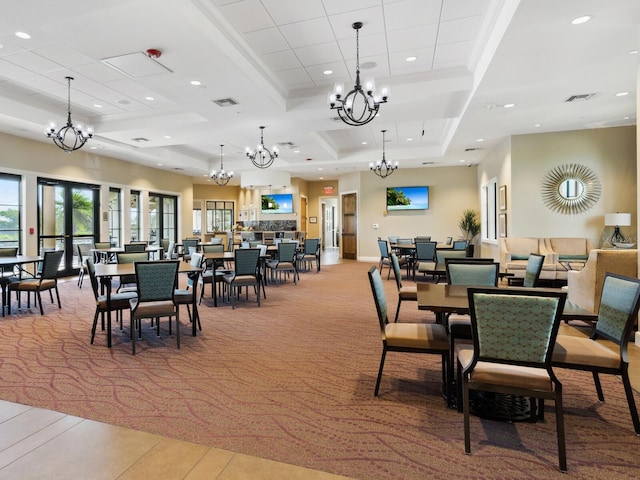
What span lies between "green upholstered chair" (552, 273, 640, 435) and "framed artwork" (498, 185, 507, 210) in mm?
6796

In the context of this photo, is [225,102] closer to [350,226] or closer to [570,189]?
[570,189]

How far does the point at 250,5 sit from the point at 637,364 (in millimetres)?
5309

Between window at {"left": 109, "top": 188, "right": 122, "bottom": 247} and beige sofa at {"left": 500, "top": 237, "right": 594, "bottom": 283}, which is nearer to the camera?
beige sofa at {"left": 500, "top": 237, "right": 594, "bottom": 283}

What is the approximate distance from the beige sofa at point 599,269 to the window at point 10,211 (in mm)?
11163

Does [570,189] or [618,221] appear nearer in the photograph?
[618,221]

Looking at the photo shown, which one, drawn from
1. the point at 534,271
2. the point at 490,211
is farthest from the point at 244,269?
the point at 490,211

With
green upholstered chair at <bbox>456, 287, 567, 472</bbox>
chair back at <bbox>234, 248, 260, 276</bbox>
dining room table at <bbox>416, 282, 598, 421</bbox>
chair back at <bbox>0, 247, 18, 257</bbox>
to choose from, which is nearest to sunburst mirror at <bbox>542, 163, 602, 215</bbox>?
dining room table at <bbox>416, 282, 598, 421</bbox>

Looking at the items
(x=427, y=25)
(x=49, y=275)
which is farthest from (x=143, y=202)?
(x=427, y=25)

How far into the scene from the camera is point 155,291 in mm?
3857

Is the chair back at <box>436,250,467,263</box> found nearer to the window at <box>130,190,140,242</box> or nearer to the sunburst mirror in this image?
the sunburst mirror

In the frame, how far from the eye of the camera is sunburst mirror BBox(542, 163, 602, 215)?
25.8ft

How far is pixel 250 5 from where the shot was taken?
155 inches

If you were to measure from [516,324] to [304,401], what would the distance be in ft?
5.20

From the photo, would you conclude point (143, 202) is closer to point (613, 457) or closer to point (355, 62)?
point (355, 62)
